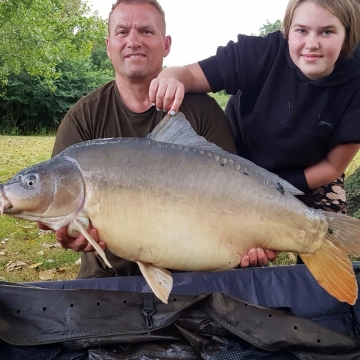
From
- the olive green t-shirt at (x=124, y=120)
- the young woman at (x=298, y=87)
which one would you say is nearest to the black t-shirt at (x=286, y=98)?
the young woman at (x=298, y=87)

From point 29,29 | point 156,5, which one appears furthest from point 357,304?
point 29,29

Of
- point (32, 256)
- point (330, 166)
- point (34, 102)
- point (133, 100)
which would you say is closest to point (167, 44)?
point (133, 100)

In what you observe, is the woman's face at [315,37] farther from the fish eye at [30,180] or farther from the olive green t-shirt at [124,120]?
the fish eye at [30,180]

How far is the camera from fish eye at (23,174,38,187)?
1.31m

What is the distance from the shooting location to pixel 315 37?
1686 millimetres

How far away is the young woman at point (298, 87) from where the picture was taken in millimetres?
1725

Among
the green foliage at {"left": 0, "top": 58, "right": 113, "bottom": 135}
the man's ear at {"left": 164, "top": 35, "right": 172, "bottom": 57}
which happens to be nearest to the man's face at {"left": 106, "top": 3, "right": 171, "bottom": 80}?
the man's ear at {"left": 164, "top": 35, "right": 172, "bottom": 57}

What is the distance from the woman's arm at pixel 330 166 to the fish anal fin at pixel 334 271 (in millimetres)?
554

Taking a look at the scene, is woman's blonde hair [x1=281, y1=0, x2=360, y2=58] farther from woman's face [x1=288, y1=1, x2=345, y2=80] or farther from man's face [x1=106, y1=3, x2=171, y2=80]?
man's face [x1=106, y1=3, x2=171, y2=80]

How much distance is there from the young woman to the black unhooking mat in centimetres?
65

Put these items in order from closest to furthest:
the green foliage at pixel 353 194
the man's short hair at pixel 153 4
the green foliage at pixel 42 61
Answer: the man's short hair at pixel 153 4 → the green foliage at pixel 353 194 → the green foliage at pixel 42 61

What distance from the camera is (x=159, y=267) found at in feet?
4.71

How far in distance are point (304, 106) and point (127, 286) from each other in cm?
96

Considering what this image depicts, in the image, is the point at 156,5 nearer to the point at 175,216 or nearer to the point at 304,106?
the point at 304,106
